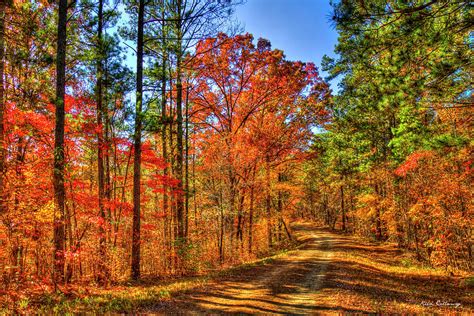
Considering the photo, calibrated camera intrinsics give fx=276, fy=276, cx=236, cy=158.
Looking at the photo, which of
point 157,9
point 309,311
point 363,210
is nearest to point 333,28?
point 309,311

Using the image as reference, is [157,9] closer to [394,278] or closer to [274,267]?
[274,267]

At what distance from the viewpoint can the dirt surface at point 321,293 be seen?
801 centimetres

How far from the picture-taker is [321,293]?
32.4 feet

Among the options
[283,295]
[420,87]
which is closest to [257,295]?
[283,295]

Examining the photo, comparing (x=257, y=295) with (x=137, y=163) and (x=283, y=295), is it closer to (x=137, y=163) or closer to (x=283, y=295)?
(x=283, y=295)

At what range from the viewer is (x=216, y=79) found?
2291 cm

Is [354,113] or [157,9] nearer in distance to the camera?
[157,9]

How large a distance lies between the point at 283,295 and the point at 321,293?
146 centimetres

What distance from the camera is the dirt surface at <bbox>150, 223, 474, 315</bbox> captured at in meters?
8.01

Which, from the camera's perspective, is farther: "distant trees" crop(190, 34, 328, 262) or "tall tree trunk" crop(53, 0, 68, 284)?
"distant trees" crop(190, 34, 328, 262)

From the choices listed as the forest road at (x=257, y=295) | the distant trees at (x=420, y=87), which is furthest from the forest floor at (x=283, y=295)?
the distant trees at (x=420, y=87)

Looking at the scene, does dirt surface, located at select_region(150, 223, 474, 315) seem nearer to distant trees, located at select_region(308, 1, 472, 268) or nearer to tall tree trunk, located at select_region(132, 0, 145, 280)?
distant trees, located at select_region(308, 1, 472, 268)

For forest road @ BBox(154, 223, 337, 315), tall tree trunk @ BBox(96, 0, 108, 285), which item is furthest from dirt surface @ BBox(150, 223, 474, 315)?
tall tree trunk @ BBox(96, 0, 108, 285)

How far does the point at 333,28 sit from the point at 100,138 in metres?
12.4
